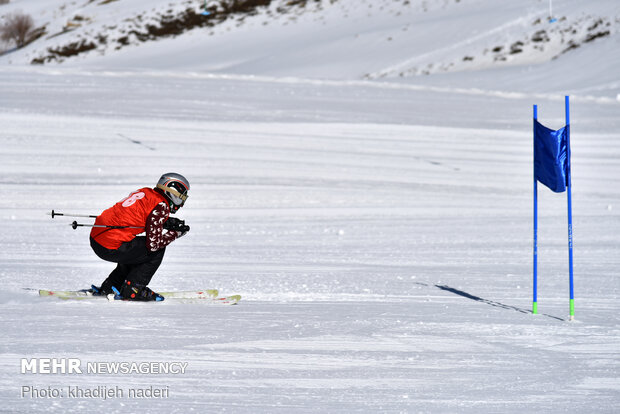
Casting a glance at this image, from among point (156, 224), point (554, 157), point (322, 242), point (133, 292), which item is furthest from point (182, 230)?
point (322, 242)

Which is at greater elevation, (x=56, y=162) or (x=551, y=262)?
(x=56, y=162)

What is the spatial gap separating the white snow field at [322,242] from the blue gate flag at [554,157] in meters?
1.13

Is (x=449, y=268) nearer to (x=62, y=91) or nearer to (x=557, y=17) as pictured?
(x=62, y=91)

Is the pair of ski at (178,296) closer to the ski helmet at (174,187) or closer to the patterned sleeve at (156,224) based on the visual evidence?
the patterned sleeve at (156,224)

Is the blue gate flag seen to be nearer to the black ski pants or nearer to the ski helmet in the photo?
the ski helmet

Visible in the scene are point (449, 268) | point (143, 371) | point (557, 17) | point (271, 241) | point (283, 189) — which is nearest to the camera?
point (143, 371)

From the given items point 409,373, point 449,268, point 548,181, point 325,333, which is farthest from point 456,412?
point 449,268

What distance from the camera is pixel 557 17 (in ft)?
104

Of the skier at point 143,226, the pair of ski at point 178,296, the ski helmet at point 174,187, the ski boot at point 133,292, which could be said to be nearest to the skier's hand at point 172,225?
the skier at point 143,226

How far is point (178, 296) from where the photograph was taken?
6.98 metres

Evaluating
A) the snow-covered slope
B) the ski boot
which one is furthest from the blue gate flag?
the snow-covered slope

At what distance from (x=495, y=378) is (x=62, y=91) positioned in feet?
49.5

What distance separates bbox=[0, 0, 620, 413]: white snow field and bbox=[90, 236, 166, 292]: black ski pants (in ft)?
0.69

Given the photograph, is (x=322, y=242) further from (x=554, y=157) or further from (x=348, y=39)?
(x=348, y=39)
